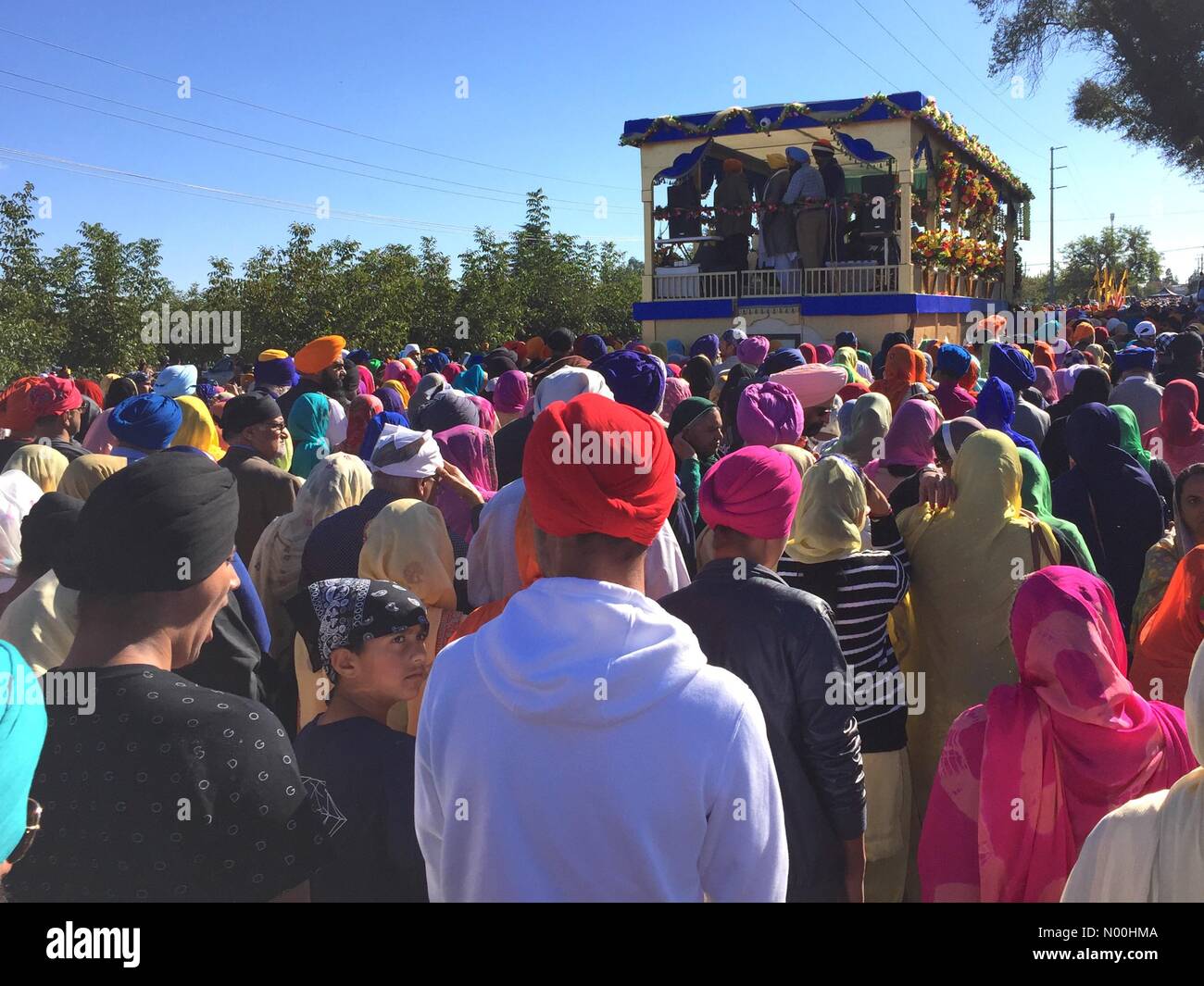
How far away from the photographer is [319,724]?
2.46 meters

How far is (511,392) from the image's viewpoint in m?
6.78

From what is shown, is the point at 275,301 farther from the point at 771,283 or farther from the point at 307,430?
the point at 307,430

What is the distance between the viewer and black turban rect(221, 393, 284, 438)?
4848mm

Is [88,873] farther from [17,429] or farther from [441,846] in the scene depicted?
[17,429]

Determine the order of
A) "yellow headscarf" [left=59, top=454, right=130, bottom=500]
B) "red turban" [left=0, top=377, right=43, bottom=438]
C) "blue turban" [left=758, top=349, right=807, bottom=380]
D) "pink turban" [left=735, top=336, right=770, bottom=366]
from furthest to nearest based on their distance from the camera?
"pink turban" [left=735, top=336, right=770, bottom=366], "blue turban" [left=758, top=349, right=807, bottom=380], "red turban" [left=0, top=377, right=43, bottom=438], "yellow headscarf" [left=59, top=454, right=130, bottom=500]

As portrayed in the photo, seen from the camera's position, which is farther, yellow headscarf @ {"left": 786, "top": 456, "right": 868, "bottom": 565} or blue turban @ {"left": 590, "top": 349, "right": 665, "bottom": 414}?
blue turban @ {"left": 590, "top": 349, "right": 665, "bottom": 414}

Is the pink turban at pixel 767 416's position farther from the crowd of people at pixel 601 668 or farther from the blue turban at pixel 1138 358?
the blue turban at pixel 1138 358

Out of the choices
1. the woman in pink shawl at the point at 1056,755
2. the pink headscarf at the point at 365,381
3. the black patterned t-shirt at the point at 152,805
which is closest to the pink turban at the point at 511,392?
the pink headscarf at the point at 365,381

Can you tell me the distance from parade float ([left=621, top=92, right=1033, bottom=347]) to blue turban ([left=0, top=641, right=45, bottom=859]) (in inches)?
659

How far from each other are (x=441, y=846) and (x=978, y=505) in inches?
93.0

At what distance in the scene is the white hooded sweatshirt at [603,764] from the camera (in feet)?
5.04

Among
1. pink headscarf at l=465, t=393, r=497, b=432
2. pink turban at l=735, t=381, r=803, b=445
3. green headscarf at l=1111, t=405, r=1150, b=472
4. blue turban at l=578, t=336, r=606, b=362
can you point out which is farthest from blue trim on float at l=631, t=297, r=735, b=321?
pink turban at l=735, t=381, r=803, b=445

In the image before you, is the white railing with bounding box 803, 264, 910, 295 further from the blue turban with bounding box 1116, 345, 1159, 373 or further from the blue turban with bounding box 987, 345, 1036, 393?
the blue turban with bounding box 987, 345, 1036, 393

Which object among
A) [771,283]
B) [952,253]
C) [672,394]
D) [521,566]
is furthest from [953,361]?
[952,253]
